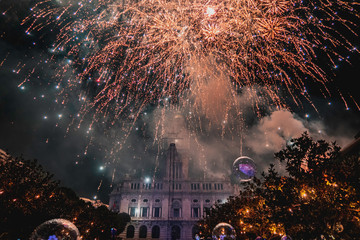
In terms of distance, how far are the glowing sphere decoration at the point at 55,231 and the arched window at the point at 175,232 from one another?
4568 centimetres

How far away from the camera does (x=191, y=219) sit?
4731cm

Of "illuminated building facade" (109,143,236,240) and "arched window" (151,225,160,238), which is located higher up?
"illuminated building facade" (109,143,236,240)

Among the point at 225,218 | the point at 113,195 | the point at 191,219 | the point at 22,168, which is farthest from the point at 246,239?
the point at 113,195

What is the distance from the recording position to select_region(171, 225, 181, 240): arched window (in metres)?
46.0

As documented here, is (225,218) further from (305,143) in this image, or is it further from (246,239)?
(305,143)

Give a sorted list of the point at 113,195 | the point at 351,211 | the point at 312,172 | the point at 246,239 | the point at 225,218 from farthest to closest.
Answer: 1. the point at 113,195
2. the point at 225,218
3. the point at 246,239
4. the point at 312,172
5. the point at 351,211

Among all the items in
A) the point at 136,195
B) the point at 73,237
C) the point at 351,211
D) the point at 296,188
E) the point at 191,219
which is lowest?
the point at 73,237

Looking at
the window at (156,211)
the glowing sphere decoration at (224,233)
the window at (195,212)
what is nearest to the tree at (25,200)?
the glowing sphere decoration at (224,233)

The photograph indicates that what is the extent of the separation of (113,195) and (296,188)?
50.7 m

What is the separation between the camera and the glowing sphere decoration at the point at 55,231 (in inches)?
238

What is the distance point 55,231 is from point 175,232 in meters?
46.4

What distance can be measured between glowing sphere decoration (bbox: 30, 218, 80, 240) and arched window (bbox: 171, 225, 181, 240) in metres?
45.7

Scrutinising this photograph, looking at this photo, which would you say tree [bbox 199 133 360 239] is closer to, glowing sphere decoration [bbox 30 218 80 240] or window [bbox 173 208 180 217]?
glowing sphere decoration [bbox 30 218 80 240]

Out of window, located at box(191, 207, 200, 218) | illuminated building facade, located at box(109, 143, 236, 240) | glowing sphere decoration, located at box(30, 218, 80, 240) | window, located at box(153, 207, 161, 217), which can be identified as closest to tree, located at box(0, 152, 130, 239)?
glowing sphere decoration, located at box(30, 218, 80, 240)
